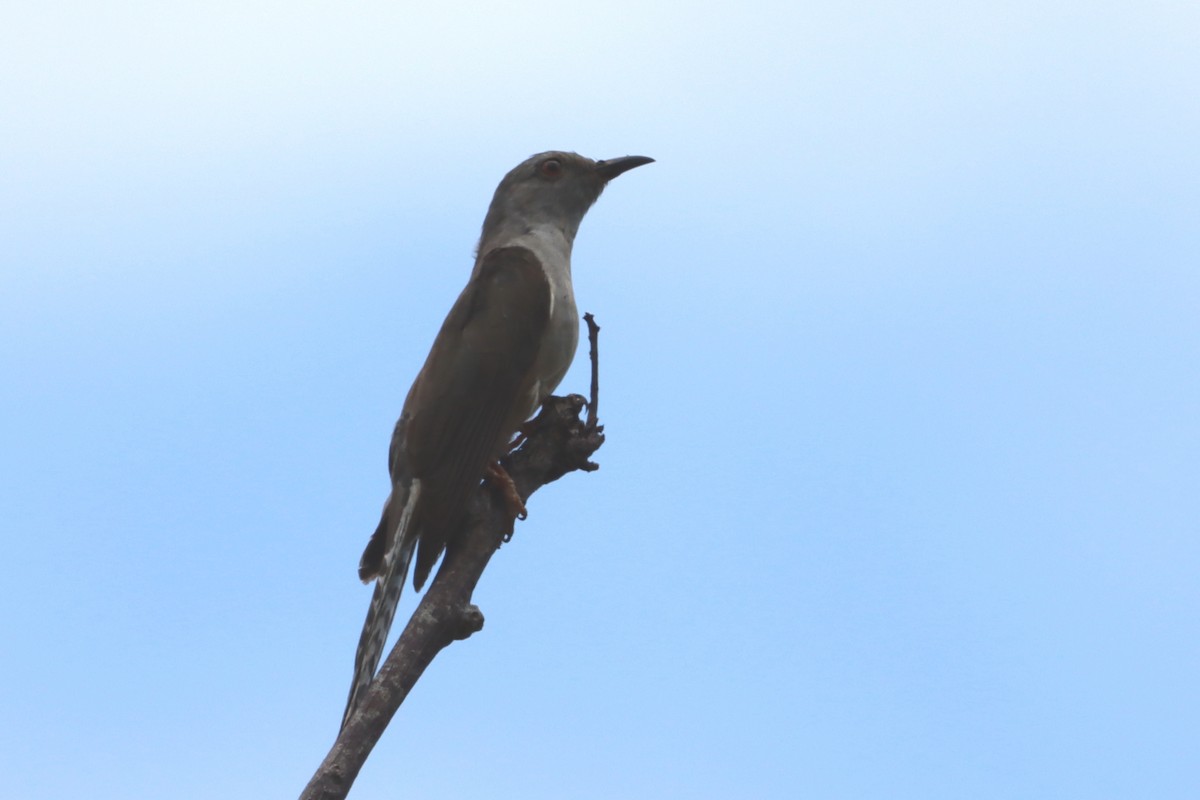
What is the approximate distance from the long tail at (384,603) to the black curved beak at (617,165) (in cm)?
284

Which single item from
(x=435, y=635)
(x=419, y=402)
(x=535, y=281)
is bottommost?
(x=435, y=635)

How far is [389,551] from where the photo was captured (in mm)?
4941

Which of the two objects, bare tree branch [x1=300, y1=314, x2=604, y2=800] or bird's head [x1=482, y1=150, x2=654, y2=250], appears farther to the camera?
bird's head [x1=482, y1=150, x2=654, y2=250]

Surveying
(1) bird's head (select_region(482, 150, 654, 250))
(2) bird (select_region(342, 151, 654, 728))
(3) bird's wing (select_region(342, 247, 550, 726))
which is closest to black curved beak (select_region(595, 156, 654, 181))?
(1) bird's head (select_region(482, 150, 654, 250))

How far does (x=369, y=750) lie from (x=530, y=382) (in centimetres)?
262

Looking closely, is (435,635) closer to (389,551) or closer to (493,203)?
(389,551)

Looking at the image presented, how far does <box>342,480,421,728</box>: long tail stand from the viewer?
4328 mm

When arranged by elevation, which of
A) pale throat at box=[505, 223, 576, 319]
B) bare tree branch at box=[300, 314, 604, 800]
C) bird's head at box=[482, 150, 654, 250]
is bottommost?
bare tree branch at box=[300, 314, 604, 800]

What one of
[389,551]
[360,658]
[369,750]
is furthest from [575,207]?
[369,750]

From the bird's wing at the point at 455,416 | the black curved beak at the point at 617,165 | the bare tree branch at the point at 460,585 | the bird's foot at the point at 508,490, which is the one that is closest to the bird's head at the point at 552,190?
the black curved beak at the point at 617,165

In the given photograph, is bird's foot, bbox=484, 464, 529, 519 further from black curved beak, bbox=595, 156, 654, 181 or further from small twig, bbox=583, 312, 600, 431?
black curved beak, bbox=595, 156, 654, 181

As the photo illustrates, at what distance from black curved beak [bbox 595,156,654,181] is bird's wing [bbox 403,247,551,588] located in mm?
1178

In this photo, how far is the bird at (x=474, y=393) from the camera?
4.95 metres

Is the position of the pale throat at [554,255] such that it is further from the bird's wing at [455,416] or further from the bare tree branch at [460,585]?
the bare tree branch at [460,585]
